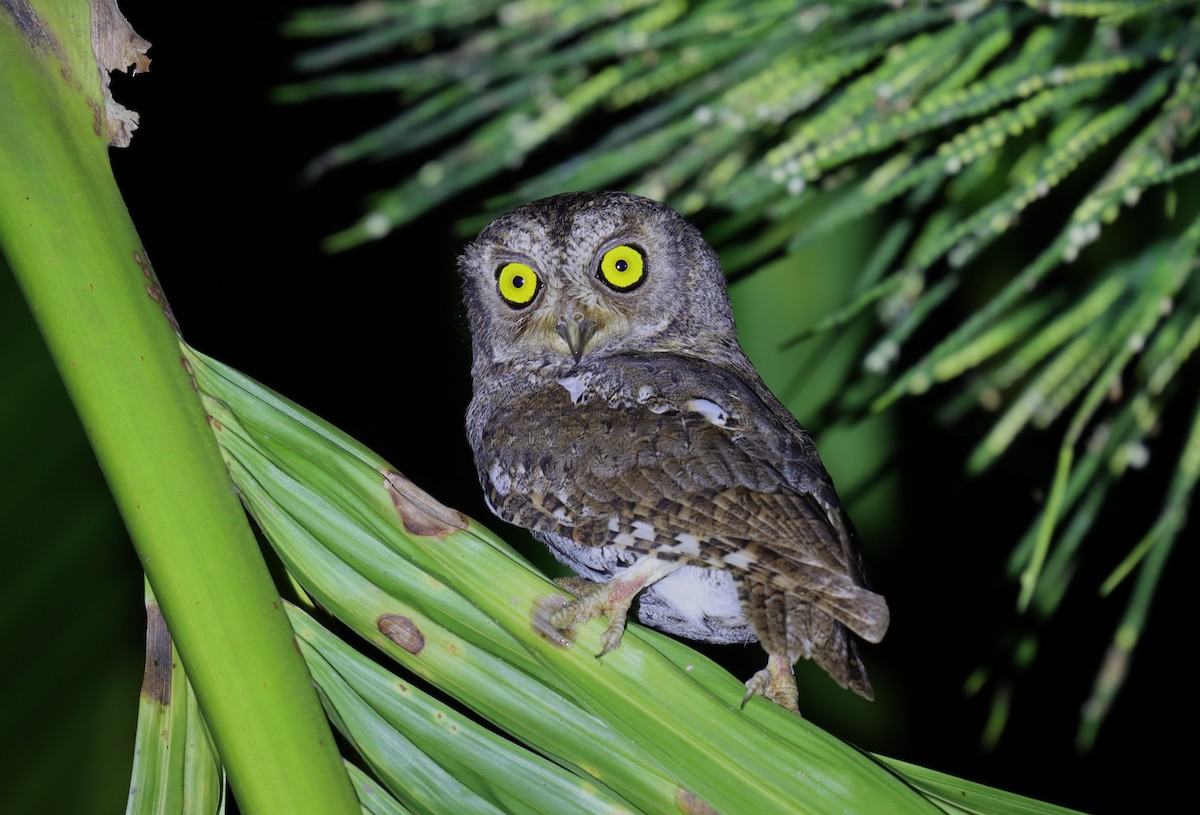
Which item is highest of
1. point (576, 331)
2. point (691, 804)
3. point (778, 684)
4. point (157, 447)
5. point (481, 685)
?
point (157, 447)

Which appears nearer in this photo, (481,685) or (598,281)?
(481,685)

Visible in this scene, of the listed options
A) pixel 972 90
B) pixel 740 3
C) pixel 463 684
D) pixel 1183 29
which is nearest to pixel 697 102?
pixel 740 3

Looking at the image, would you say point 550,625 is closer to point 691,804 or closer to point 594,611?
point 594,611

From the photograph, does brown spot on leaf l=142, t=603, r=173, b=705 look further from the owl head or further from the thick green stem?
the owl head

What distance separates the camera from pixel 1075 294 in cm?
222

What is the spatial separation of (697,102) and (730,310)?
1.37 ft

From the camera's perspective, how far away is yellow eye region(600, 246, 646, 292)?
1936mm

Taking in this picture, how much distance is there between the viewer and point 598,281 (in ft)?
6.35

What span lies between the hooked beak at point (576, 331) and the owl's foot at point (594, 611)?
1.83ft

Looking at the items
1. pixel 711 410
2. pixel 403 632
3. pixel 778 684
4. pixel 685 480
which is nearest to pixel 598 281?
pixel 711 410

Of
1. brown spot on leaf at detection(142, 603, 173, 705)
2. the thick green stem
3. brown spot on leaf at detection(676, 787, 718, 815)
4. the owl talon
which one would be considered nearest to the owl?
the owl talon

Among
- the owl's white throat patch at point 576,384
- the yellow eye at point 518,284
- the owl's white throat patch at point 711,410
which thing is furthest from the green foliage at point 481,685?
the yellow eye at point 518,284

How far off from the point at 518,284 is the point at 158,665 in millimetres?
1010

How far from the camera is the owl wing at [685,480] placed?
126cm
